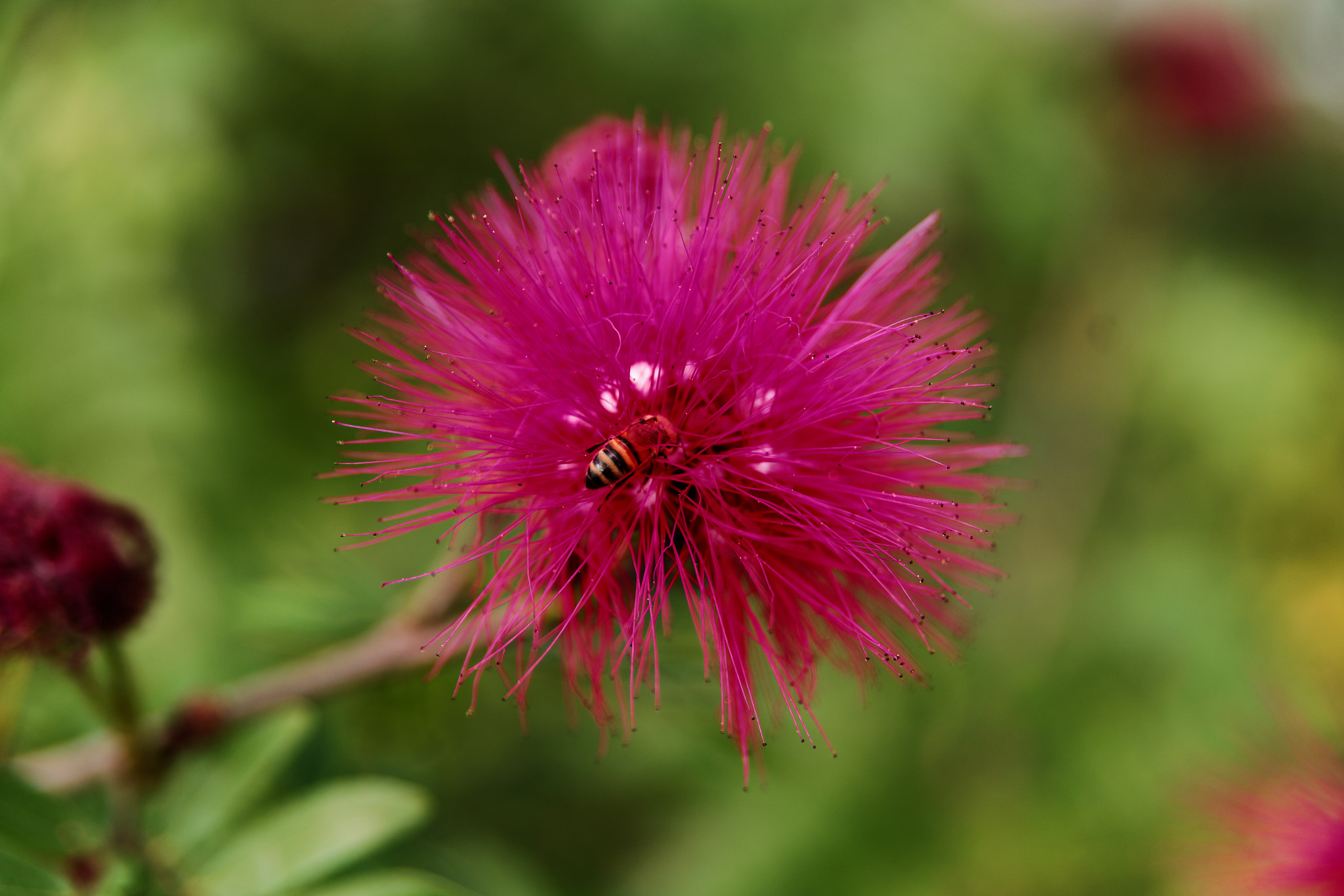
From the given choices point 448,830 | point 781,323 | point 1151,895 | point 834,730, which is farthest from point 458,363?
point 1151,895

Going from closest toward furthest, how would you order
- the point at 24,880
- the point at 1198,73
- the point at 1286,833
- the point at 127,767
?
the point at 24,880 → the point at 127,767 → the point at 1286,833 → the point at 1198,73

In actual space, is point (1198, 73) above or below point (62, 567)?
below

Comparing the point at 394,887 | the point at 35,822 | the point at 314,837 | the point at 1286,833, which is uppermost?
the point at 35,822

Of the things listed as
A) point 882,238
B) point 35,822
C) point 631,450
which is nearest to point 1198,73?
point 882,238

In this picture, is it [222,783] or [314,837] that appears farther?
[222,783]

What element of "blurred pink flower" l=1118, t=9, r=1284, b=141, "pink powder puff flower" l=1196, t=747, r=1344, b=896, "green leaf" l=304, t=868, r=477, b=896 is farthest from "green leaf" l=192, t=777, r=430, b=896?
"blurred pink flower" l=1118, t=9, r=1284, b=141

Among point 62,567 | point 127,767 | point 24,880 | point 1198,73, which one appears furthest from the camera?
point 1198,73

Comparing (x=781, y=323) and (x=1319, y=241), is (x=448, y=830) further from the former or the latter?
(x=1319, y=241)

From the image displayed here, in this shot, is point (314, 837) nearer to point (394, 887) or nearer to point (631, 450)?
point (394, 887)
